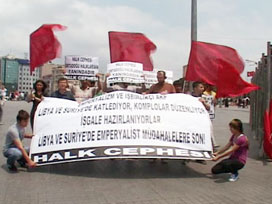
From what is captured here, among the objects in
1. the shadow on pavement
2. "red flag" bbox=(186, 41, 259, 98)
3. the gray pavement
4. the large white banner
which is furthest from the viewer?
"red flag" bbox=(186, 41, 259, 98)

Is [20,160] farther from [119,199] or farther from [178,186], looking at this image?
[178,186]

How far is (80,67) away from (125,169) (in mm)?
5767

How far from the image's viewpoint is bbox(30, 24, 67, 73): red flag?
8.49m

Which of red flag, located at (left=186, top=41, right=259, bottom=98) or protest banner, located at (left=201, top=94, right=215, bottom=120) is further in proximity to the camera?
protest banner, located at (left=201, top=94, right=215, bottom=120)

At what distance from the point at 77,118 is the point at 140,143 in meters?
1.20

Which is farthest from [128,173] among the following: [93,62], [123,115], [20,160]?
[93,62]

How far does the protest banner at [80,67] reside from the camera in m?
11.6

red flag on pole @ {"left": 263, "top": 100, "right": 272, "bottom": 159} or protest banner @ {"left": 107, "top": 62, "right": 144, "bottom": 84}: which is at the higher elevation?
protest banner @ {"left": 107, "top": 62, "right": 144, "bottom": 84}

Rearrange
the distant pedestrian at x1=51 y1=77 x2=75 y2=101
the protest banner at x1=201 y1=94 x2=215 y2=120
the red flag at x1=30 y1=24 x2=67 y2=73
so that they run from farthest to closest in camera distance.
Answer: the red flag at x1=30 y1=24 x2=67 y2=73, the protest banner at x1=201 y1=94 x2=215 y2=120, the distant pedestrian at x1=51 y1=77 x2=75 y2=101

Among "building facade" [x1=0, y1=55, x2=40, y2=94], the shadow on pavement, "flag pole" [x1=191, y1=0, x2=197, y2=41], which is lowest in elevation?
the shadow on pavement

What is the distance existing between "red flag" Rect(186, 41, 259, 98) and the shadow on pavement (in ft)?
5.37

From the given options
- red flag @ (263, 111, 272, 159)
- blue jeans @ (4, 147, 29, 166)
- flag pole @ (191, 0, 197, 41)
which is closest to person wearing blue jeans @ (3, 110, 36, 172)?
blue jeans @ (4, 147, 29, 166)

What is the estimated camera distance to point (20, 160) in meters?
6.38

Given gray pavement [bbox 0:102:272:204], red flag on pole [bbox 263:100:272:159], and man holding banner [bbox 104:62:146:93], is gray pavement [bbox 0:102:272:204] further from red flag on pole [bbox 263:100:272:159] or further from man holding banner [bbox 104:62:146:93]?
man holding banner [bbox 104:62:146:93]
